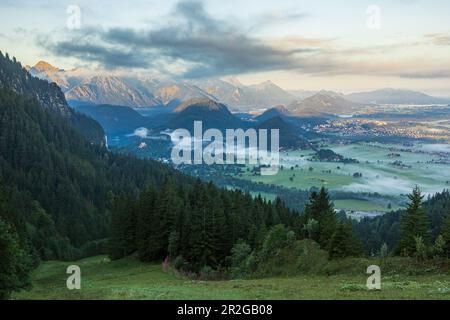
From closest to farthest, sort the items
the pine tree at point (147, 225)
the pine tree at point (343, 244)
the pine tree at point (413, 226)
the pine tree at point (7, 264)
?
1. the pine tree at point (7, 264)
2. the pine tree at point (413, 226)
3. the pine tree at point (343, 244)
4. the pine tree at point (147, 225)

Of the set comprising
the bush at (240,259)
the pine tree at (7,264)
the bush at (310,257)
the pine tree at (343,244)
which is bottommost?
the bush at (240,259)

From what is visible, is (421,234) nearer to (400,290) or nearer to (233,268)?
(400,290)

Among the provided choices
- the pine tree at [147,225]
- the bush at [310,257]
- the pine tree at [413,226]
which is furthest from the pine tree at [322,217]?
the pine tree at [147,225]

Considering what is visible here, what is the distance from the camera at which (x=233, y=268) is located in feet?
246

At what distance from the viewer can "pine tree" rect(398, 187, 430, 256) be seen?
6094 centimetres

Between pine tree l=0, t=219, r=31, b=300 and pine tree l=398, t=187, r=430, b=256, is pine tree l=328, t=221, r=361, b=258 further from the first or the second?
pine tree l=0, t=219, r=31, b=300

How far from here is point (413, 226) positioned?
6244cm

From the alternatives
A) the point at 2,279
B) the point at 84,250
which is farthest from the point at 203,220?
the point at 84,250

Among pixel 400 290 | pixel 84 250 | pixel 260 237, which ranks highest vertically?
pixel 400 290

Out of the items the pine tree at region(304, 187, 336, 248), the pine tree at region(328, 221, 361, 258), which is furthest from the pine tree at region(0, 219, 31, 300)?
the pine tree at region(304, 187, 336, 248)

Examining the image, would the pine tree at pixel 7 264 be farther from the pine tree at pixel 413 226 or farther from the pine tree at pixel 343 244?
the pine tree at pixel 413 226

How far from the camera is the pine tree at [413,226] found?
60.9 m

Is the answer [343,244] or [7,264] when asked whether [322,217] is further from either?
[7,264]
